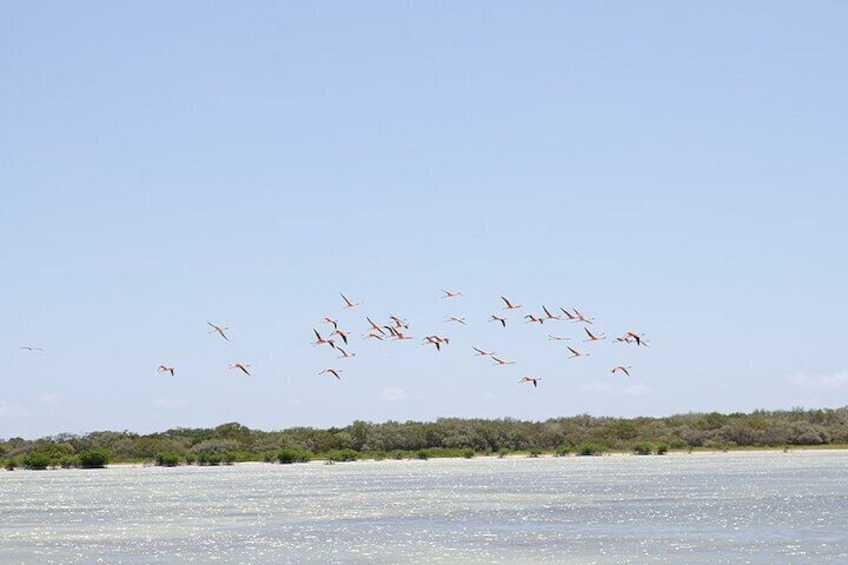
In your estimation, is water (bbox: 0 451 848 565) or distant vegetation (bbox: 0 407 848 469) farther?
distant vegetation (bbox: 0 407 848 469)

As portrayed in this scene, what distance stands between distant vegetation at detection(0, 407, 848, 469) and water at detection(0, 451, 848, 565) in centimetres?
4658

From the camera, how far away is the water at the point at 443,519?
37.2 metres

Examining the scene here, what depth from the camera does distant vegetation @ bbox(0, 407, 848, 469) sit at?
5276 inches

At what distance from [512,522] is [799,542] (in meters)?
12.1

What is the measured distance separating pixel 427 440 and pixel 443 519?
298 feet

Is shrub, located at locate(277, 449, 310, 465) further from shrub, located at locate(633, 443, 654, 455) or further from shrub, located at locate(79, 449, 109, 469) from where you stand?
shrub, located at locate(633, 443, 654, 455)

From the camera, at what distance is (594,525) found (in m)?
45.3

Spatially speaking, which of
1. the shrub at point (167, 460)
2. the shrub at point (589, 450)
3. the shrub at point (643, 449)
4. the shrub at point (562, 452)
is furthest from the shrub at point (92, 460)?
the shrub at point (643, 449)

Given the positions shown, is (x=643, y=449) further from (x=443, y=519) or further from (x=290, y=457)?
(x=443, y=519)

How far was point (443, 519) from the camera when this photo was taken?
49.2 m

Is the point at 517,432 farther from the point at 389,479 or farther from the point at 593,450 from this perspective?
the point at 389,479

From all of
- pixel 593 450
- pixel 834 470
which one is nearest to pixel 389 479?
pixel 834 470

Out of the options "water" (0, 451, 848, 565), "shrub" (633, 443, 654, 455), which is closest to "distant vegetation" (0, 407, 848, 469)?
"shrub" (633, 443, 654, 455)

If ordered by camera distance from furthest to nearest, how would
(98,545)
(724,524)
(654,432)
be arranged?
(654,432) → (724,524) → (98,545)
